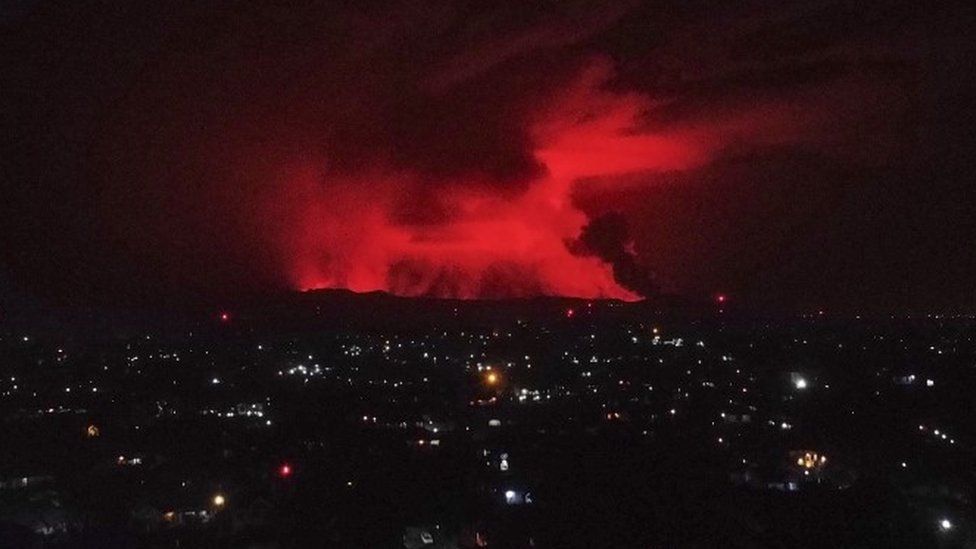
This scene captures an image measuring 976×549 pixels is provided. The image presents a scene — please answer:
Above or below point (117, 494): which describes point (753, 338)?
above

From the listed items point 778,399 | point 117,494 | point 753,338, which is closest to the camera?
point 117,494

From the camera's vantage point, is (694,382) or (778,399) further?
(694,382)

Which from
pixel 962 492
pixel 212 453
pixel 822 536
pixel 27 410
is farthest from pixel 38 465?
pixel 962 492

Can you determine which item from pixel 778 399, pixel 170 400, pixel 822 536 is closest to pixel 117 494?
pixel 822 536

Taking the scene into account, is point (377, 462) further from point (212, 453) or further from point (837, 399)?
point (837, 399)

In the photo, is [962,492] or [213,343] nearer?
[962,492]

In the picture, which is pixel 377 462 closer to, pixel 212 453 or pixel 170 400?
pixel 212 453

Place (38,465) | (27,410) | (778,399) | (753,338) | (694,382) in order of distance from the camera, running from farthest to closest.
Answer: (753,338)
(694,382)
(778,399)
(27,410)
(38,465)

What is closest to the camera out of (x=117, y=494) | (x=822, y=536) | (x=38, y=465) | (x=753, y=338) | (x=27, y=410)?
(x=822, y=536)

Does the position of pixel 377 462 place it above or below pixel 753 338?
below
